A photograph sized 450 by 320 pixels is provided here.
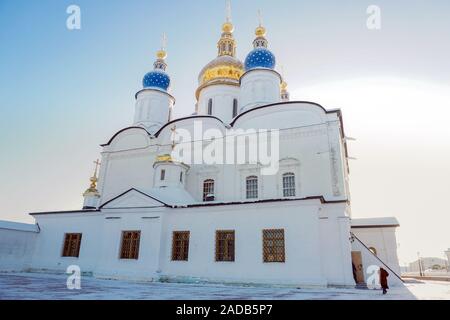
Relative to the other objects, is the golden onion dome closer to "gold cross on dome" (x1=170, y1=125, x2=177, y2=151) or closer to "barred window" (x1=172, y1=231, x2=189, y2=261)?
"gold cross on dome" (x1=170, y1=125, x2=177, y2=151)

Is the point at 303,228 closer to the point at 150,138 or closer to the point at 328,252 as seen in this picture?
the point at 328,252

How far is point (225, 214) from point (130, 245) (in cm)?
456

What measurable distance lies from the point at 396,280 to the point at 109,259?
12.6 meters

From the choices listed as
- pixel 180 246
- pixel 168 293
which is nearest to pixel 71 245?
pixel 180 246

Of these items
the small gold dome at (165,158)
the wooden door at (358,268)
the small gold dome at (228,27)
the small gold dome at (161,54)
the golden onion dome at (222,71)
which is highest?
the small gold dome at (228,27)

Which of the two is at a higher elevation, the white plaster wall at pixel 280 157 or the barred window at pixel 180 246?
the white plaster wall at pixel 280 157

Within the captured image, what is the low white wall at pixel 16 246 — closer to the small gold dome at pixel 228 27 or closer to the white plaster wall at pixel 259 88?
the white plaster wall at pixel 259 88

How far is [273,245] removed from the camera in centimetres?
1161

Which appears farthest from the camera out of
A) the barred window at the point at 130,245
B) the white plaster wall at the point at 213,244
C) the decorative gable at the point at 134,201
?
the decorative gable at the point at 134,201

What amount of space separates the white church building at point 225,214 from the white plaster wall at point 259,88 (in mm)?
69

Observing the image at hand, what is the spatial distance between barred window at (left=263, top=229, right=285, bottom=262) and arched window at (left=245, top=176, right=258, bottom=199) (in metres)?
4.06

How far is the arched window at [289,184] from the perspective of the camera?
14977 millimetres

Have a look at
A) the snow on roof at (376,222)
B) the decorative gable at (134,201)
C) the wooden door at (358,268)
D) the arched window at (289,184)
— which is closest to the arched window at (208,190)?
the decorative gable at (134,201)

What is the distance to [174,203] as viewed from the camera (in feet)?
46.8
